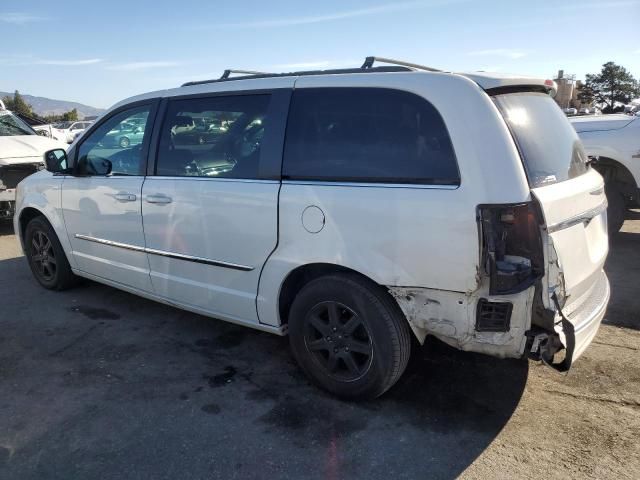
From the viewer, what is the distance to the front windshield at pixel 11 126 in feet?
28.8

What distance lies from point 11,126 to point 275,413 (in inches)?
329

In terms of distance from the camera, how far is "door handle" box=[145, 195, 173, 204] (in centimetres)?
367

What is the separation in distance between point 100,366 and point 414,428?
217cm

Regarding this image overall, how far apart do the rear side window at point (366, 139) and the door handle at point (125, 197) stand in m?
1.43

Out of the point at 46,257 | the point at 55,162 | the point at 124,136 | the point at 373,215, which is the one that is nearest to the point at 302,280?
the point at 373,215

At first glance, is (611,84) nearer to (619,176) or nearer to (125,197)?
(619,176)

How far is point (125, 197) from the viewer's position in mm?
3994

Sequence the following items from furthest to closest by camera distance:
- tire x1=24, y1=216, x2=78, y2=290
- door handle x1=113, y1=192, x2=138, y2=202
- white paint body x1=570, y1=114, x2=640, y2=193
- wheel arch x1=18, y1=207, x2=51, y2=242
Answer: white paint body x1=570, y1=114, x2=640, y2=193, wheel arch x1=18, y1=207, x2=51, y2=242, tire x1=24, y1=216, x2=78, y2=290, door handle x1=113, y1=192, x2=138, y2=202

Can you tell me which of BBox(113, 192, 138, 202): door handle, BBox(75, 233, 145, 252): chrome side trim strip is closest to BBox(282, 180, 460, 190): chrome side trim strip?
BBox(113, 192, 138, 202): door handle

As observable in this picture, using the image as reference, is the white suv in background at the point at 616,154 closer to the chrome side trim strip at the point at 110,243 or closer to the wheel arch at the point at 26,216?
the chrome side trim strip at the point at 110,243

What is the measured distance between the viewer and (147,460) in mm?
2627

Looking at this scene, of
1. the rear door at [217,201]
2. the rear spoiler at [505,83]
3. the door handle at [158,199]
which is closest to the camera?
the rear spoiler at [505,83]

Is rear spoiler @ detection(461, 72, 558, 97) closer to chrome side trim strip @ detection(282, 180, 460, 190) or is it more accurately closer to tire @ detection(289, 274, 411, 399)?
chrome side trim strip @ detection(282, 180, 460, 190)

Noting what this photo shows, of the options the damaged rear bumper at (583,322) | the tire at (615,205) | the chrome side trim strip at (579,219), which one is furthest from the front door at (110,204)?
the tire at (615,205)
